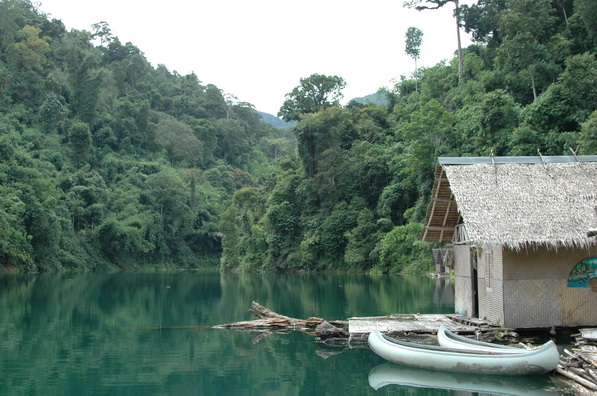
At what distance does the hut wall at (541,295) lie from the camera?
1316 cm

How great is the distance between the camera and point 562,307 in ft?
43.3

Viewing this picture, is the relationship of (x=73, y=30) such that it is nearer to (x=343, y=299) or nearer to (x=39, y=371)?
(x=343, y=299)

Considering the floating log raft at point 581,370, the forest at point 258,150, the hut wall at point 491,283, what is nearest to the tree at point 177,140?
the forest at point 258,150

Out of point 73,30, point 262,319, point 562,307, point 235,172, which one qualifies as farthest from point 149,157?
point 562,307

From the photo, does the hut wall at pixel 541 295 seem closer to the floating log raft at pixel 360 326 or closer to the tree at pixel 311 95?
the floating log raft at pixel 360 326

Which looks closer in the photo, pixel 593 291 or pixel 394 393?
pixel 394 393

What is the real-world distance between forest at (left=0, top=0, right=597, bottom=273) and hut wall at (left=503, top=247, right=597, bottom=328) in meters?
4.54

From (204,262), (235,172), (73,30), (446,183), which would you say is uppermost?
(73,30)

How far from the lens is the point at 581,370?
964 cm

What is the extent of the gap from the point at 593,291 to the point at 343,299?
11904 millimetres

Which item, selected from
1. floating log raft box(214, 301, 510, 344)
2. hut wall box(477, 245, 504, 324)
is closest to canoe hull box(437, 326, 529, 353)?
floating log raft box(214, 301, 510, 344)

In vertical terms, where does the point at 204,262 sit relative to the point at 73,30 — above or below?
below

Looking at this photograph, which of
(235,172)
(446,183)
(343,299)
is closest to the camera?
(446,183)

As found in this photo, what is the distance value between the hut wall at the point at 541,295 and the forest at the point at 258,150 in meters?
4.54
